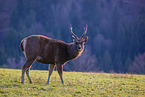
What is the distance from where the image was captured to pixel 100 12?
12900 centimetres

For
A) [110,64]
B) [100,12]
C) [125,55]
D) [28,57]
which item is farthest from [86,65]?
Result: [100,12]

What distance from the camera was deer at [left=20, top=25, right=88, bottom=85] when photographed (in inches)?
484

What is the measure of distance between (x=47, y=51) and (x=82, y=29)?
255 ft

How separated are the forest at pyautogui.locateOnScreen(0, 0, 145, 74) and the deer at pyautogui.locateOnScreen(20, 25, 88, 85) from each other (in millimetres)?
54769

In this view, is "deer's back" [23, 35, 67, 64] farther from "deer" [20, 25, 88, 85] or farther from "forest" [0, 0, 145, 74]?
"forest" [0, 0, 145, 74]

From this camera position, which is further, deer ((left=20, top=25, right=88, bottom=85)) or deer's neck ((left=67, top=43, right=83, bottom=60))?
deer's neck ((left=67, top=43, right=83, bottom=60))

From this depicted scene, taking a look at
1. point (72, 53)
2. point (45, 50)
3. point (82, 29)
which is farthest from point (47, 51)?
point (82, 29)

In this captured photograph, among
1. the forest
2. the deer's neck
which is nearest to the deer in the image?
the deer's neck

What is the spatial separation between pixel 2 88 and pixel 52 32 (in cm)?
9221

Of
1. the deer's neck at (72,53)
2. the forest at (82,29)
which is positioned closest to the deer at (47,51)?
the deer's neck at (72,53)

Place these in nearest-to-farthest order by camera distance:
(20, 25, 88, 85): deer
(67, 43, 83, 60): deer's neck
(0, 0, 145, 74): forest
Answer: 1. (20, 25, 88, 85): deer
2. (67, 43, 83, 60): deer's neck
3. (0, 0, 145, 74): forest

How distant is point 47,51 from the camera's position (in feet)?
42.3

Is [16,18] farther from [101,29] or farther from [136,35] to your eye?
[136,35]

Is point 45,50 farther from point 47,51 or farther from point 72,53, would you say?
point 72,53
